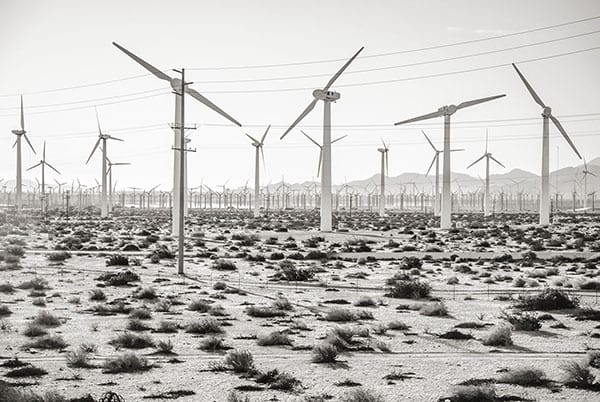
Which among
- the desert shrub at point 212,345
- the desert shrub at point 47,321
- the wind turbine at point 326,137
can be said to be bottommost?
the desert shrub at point 212,345

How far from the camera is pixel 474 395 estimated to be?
46.2 ft

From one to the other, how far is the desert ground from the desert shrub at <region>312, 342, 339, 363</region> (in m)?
0.04

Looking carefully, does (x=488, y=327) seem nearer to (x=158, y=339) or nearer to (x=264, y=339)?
(x=264, y=339)

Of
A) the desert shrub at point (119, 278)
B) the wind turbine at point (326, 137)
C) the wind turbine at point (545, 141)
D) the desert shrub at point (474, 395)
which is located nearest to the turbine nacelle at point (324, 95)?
the wind turbine at point (326, 137)

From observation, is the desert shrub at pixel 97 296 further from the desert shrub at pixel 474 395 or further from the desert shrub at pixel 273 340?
the desert shrub at pixel 474 395

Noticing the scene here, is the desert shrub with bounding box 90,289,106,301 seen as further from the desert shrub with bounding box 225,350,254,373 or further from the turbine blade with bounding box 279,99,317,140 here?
the turbine blade with bounding box 279,99,317,140

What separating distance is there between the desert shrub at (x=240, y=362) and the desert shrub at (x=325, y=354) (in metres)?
1.88

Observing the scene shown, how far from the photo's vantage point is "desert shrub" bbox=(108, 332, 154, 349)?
1947 centimetres

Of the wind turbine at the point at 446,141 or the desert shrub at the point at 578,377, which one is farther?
the wind turbine at the point at 446,141

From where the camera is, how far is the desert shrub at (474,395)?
1403 cm

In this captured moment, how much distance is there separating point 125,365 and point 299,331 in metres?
7.06

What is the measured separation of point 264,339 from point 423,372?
18.0 feet

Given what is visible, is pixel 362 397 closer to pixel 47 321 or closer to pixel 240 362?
pixel 240 362

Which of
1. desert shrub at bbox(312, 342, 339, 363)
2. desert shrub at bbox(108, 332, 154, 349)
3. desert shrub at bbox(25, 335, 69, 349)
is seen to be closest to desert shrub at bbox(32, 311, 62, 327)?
desert shrub at bbox(25, 335, 69, 349)
